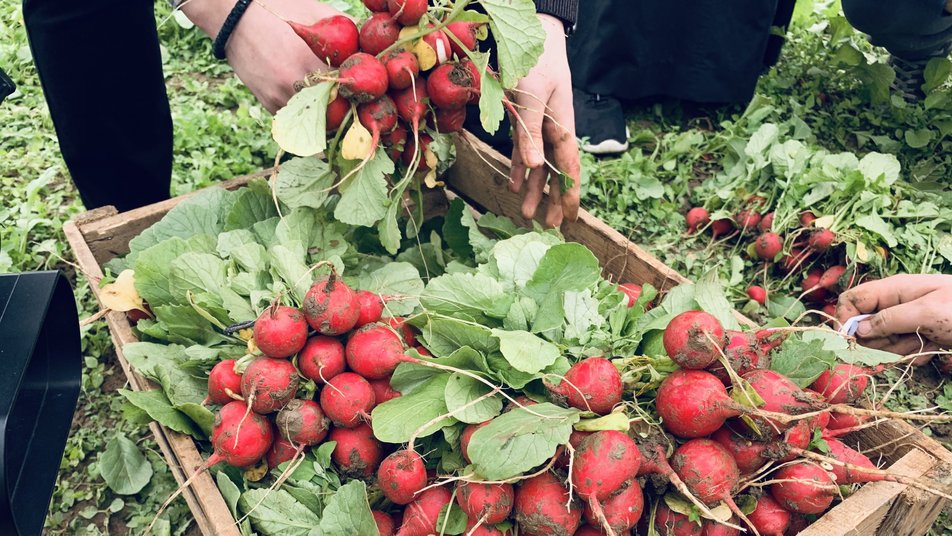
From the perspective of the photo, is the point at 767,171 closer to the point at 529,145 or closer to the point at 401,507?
the point at 529,145

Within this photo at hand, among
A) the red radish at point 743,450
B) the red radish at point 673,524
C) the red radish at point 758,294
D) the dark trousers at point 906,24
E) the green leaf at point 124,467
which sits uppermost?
the dark trousers at point 906,24

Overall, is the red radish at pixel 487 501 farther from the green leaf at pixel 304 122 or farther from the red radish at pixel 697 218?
the red radish at pixel 697 218

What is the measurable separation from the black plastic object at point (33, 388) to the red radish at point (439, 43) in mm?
1048

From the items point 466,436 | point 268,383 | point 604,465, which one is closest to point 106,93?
point 268,383

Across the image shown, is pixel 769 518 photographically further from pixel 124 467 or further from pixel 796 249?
pixel 124 467

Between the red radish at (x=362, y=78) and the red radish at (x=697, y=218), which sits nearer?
the red radish at (x=362, y=78)

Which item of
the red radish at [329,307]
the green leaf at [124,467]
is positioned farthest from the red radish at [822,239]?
the green leaf at [124,467]

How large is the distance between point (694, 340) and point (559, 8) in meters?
1.16

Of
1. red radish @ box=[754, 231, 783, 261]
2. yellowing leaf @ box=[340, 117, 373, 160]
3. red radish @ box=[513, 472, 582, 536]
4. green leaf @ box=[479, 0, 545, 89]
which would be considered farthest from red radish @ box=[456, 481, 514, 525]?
red radish @ box=[754, 231, 783, 261]

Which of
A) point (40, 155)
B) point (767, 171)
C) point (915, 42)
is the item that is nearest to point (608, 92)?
point (767, 171)

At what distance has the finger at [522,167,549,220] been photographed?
210 centimetres

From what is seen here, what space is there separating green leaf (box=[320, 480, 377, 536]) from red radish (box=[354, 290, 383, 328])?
0.40 meters

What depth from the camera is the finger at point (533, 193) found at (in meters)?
2.10

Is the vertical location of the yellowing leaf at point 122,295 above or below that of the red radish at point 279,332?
below
